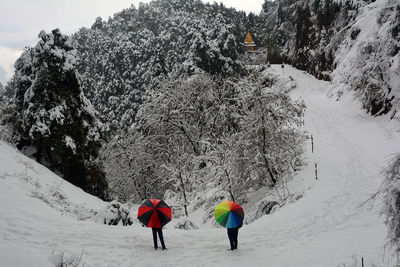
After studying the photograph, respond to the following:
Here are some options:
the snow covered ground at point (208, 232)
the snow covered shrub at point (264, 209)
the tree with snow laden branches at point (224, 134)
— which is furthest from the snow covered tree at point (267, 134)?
the snow covered shrub at point (264, 209)

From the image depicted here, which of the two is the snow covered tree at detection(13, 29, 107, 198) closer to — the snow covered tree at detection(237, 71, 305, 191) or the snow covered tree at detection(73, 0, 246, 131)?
the snow covered tree at detection(73, 0, 246, 131)

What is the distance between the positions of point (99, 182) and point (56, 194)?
7.79m

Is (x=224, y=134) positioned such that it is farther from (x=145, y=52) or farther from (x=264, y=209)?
(x=145, y=52)

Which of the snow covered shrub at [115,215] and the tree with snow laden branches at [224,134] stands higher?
the tree with snow laden branches at [224,134]

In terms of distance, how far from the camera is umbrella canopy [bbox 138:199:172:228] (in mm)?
7828

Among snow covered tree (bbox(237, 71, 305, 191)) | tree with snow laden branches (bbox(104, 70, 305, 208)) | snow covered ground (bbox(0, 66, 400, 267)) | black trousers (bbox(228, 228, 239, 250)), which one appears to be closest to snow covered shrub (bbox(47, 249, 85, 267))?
snow covered ground (bbox(0, 66, 400, 267))

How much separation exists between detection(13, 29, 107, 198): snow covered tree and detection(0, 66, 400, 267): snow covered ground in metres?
3.25

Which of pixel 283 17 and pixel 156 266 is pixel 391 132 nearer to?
pixel 156 266

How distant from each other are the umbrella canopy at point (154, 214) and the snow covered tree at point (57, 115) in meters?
11.5

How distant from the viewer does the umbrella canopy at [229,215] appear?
7.80 m

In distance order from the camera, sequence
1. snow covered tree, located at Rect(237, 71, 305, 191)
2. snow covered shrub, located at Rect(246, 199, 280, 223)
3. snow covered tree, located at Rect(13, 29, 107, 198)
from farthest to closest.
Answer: snow covered tree, located at Rect(13, 29, 107, 198) → snow covered tree, located at Rect(237, 71, 305, 191) → snow covered shrub, located at Rect(246, 199, 280, 223)

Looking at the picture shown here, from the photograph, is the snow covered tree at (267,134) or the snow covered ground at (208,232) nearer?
the snow covered ground at (208,232)

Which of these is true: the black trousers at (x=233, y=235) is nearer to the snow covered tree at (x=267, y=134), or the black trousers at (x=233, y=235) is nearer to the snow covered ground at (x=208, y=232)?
the snow covered ground at (x=208, y=232)

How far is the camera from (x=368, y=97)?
23.2m
